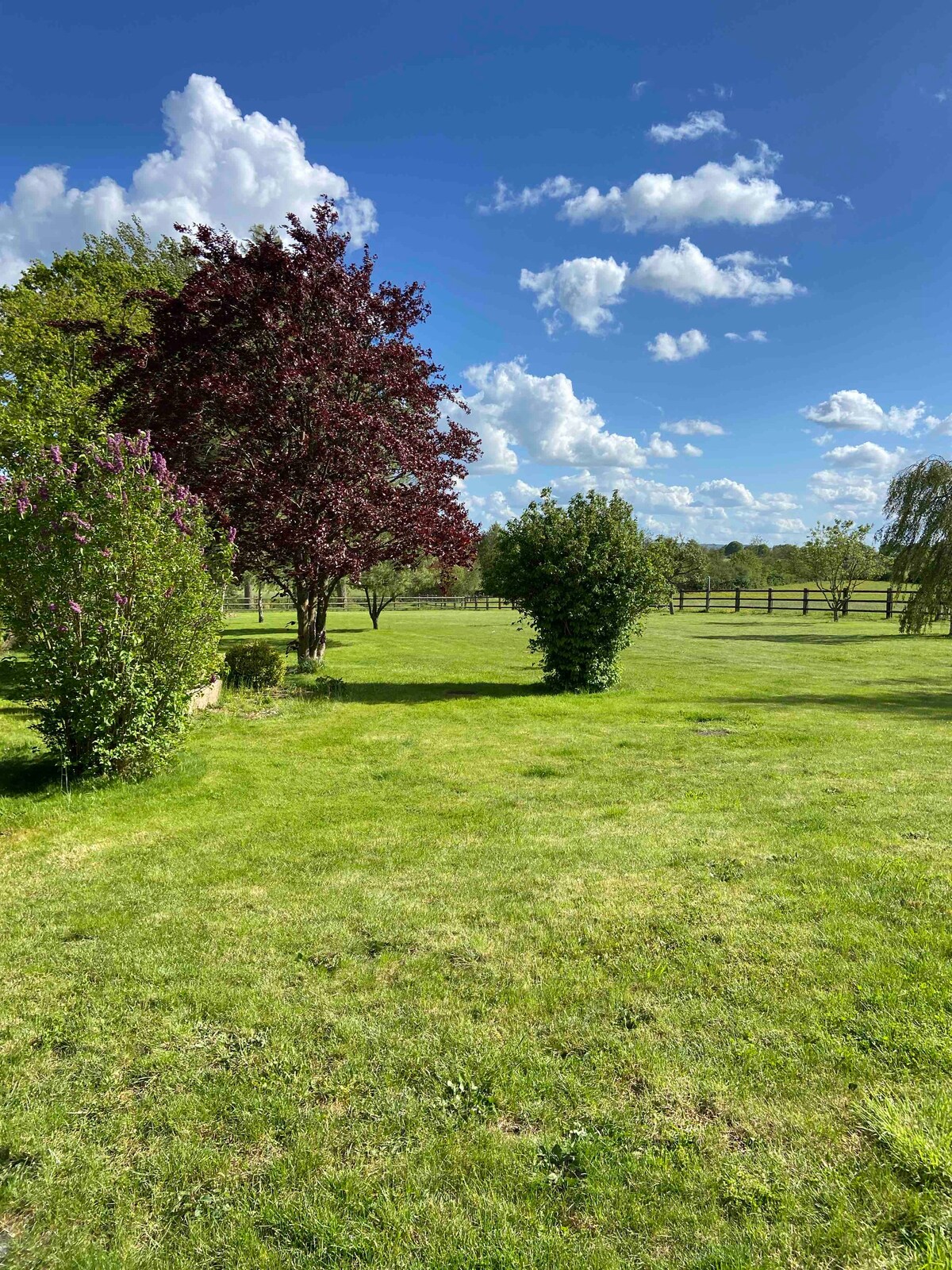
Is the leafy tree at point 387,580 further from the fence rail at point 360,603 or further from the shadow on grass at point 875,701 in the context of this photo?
the shadow on grass at point 875,701

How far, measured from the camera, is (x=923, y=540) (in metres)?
23.6

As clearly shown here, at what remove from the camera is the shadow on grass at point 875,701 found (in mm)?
11039

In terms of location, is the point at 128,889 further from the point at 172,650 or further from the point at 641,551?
the point at 641,551

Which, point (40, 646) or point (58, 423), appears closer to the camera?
point (40, 646)

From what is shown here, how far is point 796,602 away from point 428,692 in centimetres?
3729

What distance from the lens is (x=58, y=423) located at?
14.4 m

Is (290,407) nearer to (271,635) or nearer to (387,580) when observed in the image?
(271,635)

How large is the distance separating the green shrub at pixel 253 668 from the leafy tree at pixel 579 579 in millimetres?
4470

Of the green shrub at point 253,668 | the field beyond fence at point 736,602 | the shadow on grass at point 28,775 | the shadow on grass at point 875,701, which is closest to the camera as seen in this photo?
the shadow on grass at point 28,775

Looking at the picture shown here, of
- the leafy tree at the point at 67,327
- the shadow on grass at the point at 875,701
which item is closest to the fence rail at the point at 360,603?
the leafy tree at the point at 67,327

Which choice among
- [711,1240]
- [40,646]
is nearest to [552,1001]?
[711,1240]

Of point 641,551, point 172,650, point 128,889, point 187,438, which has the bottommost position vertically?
point 128,889

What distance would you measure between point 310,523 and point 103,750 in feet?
20.4

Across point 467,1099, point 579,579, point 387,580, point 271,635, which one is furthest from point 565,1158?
point 387,580
